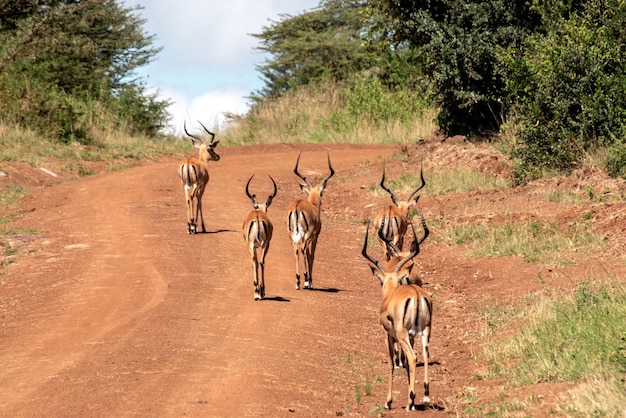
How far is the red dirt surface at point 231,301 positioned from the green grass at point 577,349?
28cm

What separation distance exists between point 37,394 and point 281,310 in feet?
15.0

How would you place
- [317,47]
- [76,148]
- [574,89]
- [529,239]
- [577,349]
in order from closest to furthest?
[577,349], [529,239], [574,89], [76,148], [317,47]

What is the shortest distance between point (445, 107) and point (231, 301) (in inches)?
625

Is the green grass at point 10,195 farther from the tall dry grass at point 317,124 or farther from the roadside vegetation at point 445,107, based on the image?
the tall dry grass at point 317,124

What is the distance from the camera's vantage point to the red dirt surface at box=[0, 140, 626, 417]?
31.8 feet

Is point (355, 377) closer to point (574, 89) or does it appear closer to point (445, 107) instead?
point (574, 89)

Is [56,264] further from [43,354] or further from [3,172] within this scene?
[3,172]

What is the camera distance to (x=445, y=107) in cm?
2853

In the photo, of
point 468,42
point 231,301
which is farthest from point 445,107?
point 231,301

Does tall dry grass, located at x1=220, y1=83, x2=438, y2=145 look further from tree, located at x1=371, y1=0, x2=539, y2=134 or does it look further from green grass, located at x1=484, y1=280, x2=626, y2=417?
green grass, located at x1=484, y1=280, x2=626, y2=417

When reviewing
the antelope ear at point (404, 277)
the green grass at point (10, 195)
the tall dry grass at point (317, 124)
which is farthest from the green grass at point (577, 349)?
the tall dry grass at point (317, 124)

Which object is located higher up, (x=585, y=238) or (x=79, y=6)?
(x=79, y=6)

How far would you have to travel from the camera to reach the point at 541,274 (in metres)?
14.9

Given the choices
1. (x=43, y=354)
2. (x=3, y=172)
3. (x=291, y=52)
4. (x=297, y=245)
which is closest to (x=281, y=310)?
(x=297, y=245)
